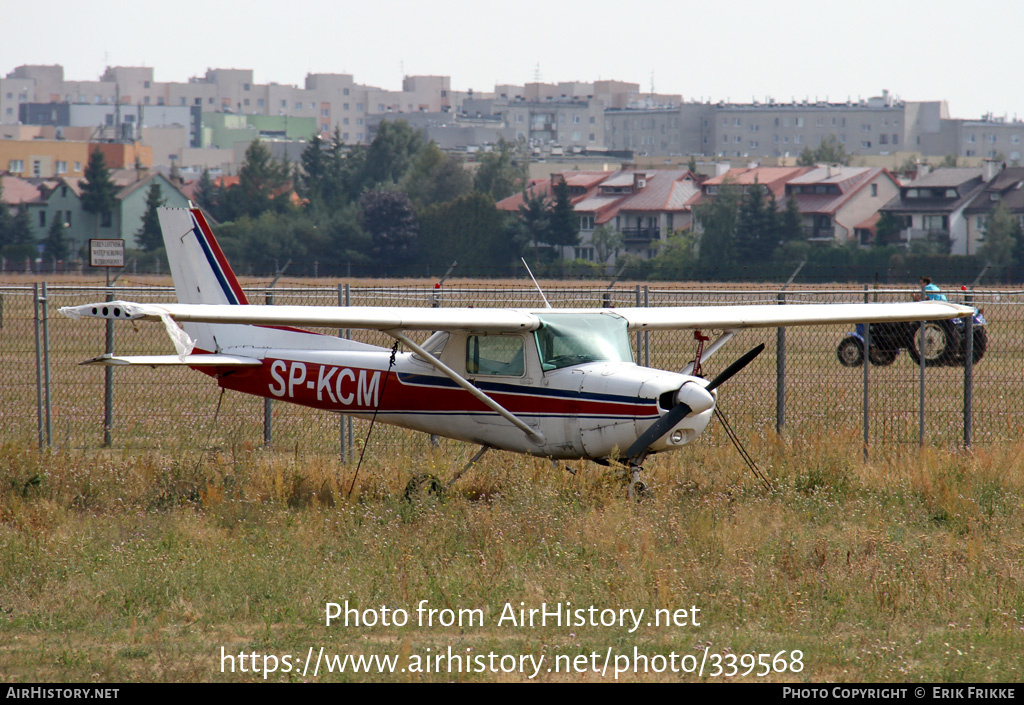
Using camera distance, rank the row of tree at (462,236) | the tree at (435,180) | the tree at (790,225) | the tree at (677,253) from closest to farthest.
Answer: the tree at (677,253) → the row of tree at (462,236) → the tree at (790,225) → the tree at (435,180)

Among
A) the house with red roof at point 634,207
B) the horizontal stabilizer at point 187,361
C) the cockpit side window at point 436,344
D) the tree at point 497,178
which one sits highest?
the tree at point 497,178

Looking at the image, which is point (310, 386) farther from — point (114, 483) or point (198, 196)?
point (198, 196)

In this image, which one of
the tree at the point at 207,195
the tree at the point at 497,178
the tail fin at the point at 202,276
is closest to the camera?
the tail fin at the point at 202,276

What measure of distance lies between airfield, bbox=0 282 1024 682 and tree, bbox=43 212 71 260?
7901 cm

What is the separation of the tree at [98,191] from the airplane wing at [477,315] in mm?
88101

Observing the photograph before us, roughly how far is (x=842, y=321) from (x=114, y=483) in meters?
7.25

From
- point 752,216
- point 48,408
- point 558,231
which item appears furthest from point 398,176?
point 48,408

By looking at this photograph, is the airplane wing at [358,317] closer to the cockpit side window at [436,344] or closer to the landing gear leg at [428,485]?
the cockpit side window at [436,344]

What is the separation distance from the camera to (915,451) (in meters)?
12.3

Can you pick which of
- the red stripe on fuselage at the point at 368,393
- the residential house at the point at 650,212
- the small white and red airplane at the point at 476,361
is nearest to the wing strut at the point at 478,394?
the small white and red airplane at the point at 476,361

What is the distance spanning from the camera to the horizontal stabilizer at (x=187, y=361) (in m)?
9.61
